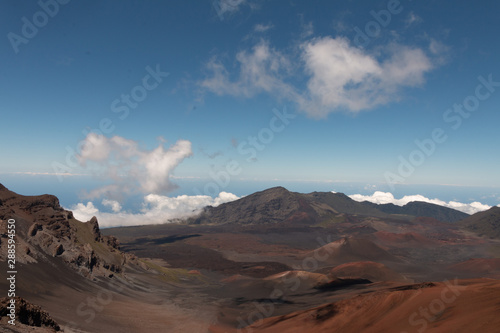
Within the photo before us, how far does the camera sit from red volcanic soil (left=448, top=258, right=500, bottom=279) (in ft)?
245

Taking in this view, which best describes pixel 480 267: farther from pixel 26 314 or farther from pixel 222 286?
pixel 26 314

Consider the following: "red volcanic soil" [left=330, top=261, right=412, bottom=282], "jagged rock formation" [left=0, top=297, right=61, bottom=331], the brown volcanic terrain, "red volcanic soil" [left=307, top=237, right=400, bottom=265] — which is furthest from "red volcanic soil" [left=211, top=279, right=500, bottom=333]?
"red volcanic soil" [left=307, top=237, right=400, bottom=265]

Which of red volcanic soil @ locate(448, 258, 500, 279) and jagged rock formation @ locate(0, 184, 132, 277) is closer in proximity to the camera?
jagged rock formation @ locate(0, 184, 132, 277)

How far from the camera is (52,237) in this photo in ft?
150

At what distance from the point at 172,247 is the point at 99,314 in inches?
4127

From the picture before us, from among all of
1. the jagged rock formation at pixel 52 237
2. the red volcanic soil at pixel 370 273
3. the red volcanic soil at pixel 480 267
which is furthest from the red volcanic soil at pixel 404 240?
the jagged rock formation at pixel 52 237

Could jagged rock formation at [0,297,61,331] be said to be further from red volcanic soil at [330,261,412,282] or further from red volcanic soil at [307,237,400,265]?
red volcanic soil at [307,237,400,265]

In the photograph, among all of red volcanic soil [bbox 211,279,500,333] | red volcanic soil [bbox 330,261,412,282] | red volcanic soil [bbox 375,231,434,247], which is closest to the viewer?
red volcanic soil [bbox 211,279,500,333]

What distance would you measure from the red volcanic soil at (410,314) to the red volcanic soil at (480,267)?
6840cm

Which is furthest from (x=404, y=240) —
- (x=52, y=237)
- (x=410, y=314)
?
(x=52, y=237)

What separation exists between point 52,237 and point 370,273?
6757 centimetres

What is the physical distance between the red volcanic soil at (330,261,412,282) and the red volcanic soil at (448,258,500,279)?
27.7 m

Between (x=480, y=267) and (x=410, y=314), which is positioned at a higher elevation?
(x=410, y=314)

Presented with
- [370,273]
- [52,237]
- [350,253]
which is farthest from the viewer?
[350,253]
